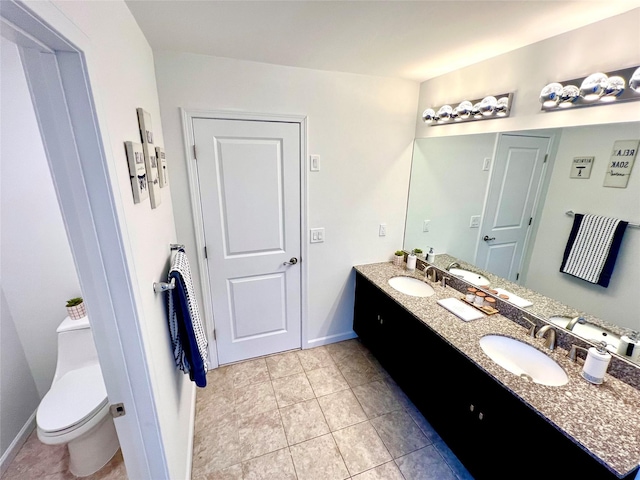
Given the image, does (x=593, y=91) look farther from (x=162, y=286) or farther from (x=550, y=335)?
(x=162, y=286)

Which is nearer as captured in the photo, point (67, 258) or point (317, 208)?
point (67, 258)

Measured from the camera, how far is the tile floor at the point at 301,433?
1585 millimetres

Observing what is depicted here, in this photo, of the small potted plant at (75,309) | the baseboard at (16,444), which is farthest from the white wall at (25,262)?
the small potted plant at (75,309)

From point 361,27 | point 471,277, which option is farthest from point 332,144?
point 471,277

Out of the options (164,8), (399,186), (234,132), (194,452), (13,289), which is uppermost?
(164,8)

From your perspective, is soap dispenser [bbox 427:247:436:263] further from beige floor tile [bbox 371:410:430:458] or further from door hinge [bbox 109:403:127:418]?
door hinge [bbox 109:403:127:418]

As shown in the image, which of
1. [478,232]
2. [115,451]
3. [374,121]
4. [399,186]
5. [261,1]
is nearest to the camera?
[261,1]

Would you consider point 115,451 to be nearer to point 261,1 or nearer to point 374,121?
point 261,1

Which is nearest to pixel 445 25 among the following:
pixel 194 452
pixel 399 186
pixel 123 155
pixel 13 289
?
pixel 399 186

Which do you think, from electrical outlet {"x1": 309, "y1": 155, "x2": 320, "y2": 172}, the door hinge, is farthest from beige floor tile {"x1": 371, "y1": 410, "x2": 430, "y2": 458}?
electrical outlet {"x1": 309, "y1": 155, "x2": 320, "y2": 172}

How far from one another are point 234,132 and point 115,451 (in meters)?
2.13

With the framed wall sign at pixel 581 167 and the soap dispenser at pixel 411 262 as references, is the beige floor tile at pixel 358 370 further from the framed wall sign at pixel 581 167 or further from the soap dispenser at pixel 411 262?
the framed wall sign at pixel 581 167

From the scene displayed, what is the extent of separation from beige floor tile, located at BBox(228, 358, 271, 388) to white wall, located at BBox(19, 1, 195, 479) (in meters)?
0.64

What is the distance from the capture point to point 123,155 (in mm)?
949
